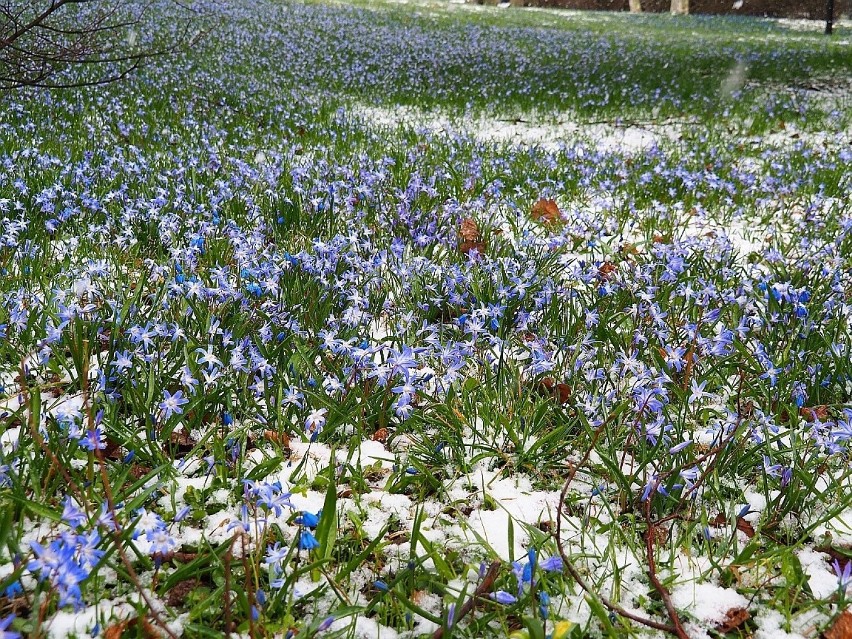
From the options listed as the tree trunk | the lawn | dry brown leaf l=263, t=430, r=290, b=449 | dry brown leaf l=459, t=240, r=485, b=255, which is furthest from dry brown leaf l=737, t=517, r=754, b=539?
the tree trunk

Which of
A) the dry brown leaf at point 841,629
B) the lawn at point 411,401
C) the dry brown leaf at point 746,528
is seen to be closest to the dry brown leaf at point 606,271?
the lawn at point 411,401

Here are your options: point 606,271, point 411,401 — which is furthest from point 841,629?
point 606,271

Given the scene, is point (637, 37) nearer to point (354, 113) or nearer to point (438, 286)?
point (354, 113)

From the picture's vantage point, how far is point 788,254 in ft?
14.2

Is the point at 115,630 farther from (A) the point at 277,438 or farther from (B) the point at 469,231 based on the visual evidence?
(B) the point at 469,231

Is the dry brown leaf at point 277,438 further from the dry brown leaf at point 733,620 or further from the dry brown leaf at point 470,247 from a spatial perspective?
the dry brown leaf at point 470,247

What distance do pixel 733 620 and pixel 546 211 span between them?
3.83 metres

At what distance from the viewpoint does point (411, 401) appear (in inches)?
96.0

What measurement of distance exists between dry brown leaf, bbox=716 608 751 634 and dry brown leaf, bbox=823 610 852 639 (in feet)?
0.59

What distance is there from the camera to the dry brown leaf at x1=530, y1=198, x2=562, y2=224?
4.95m

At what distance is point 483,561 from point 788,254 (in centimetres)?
368

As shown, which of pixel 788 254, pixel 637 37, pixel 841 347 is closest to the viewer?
pixel 841 347

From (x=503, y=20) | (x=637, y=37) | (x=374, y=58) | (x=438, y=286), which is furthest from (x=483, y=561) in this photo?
(x=503, y=20)

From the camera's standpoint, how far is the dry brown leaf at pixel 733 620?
161cm
